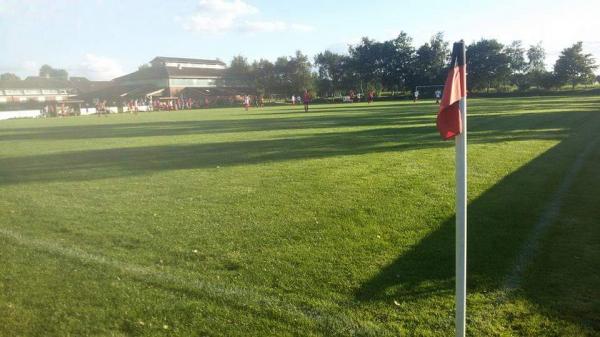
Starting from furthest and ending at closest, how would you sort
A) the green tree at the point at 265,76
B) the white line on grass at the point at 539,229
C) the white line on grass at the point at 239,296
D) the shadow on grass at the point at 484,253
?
the green tree at the point at 265,76
the white line on grass at the point at 539,229
the shadow on grass at the point at 484,253
the white line on grass at the point at 239,296

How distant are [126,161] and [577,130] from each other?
56.6 feet

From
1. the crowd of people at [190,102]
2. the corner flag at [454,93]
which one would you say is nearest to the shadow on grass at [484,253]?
the corner flag at [454,93]

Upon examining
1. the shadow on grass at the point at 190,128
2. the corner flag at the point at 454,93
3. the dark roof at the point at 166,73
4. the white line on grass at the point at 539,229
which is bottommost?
the white line on grass at the point at 539,229

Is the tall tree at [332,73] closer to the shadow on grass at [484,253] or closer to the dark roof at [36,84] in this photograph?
the dark roof at [36,84]

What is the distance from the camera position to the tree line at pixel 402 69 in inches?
3287

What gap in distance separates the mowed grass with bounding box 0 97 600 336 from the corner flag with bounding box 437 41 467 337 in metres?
0.76

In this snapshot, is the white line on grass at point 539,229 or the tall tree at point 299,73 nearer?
the white line on grass at point 539,229

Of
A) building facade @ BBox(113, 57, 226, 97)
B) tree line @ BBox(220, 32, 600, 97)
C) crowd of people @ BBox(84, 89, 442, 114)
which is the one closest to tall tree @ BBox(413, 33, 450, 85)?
tree line @ BBox(220, 32, 600, 97)

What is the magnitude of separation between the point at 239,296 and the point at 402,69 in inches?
3786

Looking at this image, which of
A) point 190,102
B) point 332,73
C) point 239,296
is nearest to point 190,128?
point 239,296

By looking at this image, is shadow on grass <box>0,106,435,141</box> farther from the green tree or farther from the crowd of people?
the green tree

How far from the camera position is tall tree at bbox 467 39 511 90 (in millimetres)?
85363

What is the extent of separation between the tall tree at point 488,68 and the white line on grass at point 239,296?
8791 cm

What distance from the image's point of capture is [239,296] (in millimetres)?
4574
